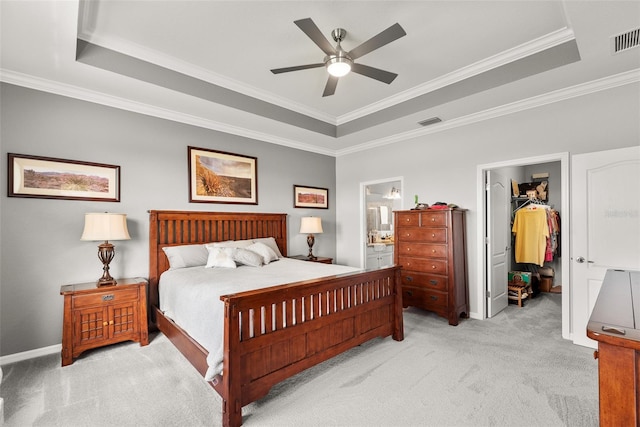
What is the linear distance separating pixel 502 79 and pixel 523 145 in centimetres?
94

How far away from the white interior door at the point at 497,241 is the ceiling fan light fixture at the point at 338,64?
2590mm

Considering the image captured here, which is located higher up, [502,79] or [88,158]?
[502,79]

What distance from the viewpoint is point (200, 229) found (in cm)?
399

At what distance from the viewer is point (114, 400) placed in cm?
218

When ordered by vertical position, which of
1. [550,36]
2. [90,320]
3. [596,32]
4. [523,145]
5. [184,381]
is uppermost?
[550,36]

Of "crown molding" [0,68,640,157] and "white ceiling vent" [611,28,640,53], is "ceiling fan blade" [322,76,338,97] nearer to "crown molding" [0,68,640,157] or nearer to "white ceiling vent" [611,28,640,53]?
"crown molding" [0,68,640,157]

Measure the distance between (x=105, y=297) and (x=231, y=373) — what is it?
1861mm

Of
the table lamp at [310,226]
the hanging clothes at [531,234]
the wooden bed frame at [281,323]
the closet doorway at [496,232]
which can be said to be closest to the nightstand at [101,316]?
the wooden bed frame at [281,323]

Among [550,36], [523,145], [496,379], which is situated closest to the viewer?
[496,379]

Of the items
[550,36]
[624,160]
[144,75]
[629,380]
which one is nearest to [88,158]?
[144,75]

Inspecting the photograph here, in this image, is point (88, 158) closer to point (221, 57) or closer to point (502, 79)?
point (221, 57)

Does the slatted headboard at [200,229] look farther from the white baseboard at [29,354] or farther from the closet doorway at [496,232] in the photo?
the closet doorway at [496,232]

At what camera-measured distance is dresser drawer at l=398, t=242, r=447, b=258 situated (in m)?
3.80

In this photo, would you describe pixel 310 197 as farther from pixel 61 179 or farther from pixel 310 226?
pixel 61 179
